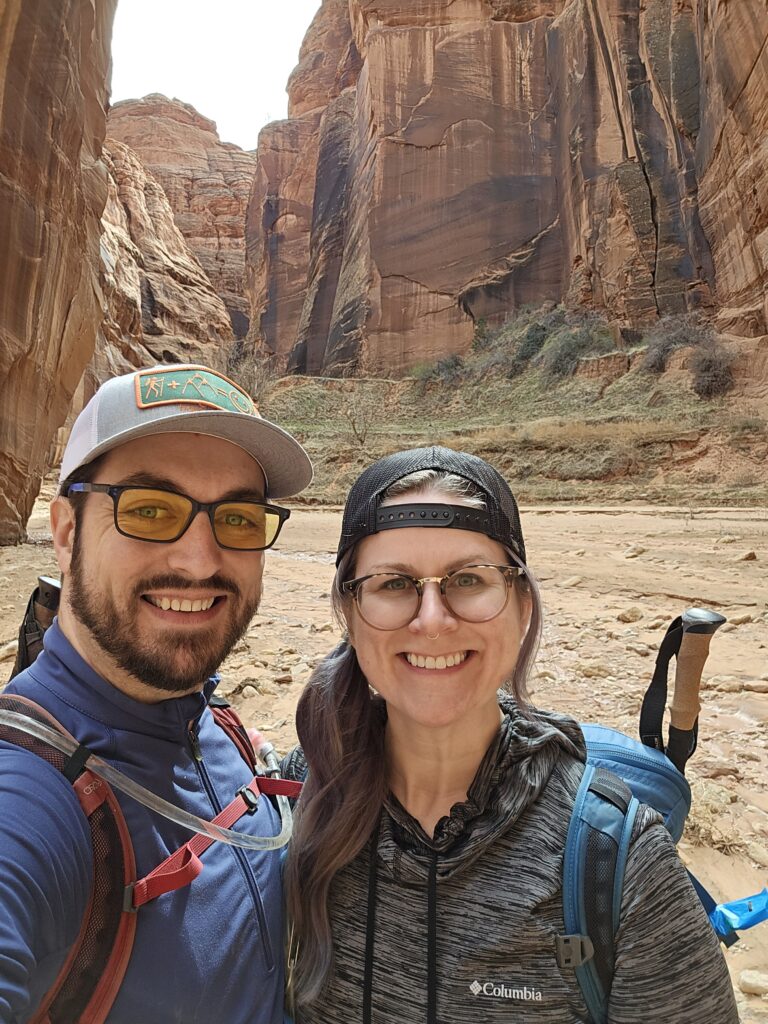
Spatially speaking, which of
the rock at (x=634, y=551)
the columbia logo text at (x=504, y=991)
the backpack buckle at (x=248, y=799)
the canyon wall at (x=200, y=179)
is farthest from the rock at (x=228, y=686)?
the canyon wall at (x=200, y=179)

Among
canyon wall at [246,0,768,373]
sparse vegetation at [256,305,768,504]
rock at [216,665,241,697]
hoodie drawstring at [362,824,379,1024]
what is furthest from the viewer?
canyon wall at [246,0,768,373]

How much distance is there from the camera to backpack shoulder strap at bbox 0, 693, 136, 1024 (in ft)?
2.99

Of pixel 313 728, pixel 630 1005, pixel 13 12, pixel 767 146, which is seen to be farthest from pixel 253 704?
pixel 767 146

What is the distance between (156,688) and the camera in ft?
4.07

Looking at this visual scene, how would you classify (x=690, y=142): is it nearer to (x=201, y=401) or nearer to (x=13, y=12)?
(x=13, y=12)

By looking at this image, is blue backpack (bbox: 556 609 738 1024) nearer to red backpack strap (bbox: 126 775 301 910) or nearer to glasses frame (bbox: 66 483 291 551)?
red backpack strap (bbox: 126 775 301 910)

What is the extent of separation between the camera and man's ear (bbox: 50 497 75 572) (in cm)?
137

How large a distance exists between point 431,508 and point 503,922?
730mm

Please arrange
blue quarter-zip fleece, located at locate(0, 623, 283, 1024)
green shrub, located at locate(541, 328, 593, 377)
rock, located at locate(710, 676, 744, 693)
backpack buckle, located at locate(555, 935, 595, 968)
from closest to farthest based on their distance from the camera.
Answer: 1. blue quarter-zip fleece, located at locate(0, 623, 283, 1024)
2. backpack buckle, located at locate(555, 935, 595, 968)
3. rock, located at locate(710, 676, 744, 693)
4. green shrub, located at locate(541, 328, 593, 377)

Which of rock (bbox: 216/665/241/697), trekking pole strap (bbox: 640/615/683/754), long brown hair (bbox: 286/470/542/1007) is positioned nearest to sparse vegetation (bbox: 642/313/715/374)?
rock (bbox: 216/665/241/697)

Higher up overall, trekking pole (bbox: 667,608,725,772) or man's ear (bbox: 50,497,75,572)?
man's ear (bbox: 50,497,75,572)

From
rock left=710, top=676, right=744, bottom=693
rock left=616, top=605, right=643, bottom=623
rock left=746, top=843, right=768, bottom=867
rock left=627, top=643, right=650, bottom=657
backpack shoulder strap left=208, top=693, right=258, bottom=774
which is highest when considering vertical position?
rock left=616, top=605, right=643, bottom=623

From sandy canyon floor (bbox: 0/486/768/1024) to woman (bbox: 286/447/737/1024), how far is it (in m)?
1.13

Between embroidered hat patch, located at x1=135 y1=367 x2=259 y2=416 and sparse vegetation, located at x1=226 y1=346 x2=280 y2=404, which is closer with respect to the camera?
embroidered hat patch, located at x1=135 y1=367 x2=259 y2=416
